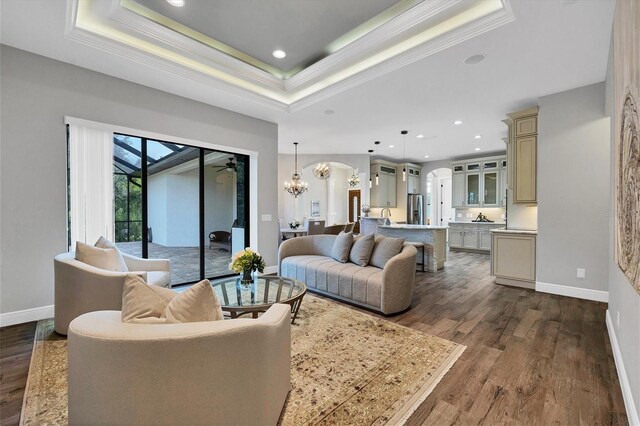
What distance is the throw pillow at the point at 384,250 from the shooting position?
364 cm

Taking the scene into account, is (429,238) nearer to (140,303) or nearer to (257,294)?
(257,294)

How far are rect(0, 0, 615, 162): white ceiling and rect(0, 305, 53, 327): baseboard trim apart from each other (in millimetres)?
2868

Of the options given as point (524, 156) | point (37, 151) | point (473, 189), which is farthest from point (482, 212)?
point (37, 151)

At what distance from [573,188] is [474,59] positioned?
2378 millimetres

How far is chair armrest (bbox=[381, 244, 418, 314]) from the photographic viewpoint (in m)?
3.21

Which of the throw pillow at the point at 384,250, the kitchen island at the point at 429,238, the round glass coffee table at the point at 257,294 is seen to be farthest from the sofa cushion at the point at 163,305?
the kitchen island at the point at 429,238

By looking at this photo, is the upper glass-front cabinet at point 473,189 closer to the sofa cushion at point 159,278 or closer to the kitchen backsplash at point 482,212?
the kitchen backsplash at point 482,212

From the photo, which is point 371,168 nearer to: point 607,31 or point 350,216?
point 350,216

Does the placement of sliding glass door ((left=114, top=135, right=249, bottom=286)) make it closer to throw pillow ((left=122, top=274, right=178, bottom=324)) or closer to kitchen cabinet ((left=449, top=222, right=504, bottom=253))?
throw pillow ((left=122, top=274, right=178, bottom=324))

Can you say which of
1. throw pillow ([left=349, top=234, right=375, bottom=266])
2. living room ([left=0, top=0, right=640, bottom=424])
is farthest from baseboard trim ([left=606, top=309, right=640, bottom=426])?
throw pillow ([left=349, top=234, right=375, bottom=266])

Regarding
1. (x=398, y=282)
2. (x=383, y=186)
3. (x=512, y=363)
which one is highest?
(x=383, y=186)

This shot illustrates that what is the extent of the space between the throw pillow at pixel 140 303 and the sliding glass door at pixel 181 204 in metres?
3.16

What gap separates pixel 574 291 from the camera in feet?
12.9

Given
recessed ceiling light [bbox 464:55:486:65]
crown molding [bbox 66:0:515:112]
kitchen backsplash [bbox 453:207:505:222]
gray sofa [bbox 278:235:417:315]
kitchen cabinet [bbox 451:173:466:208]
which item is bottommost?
gray sofa [bbox 278:235:417:315]
